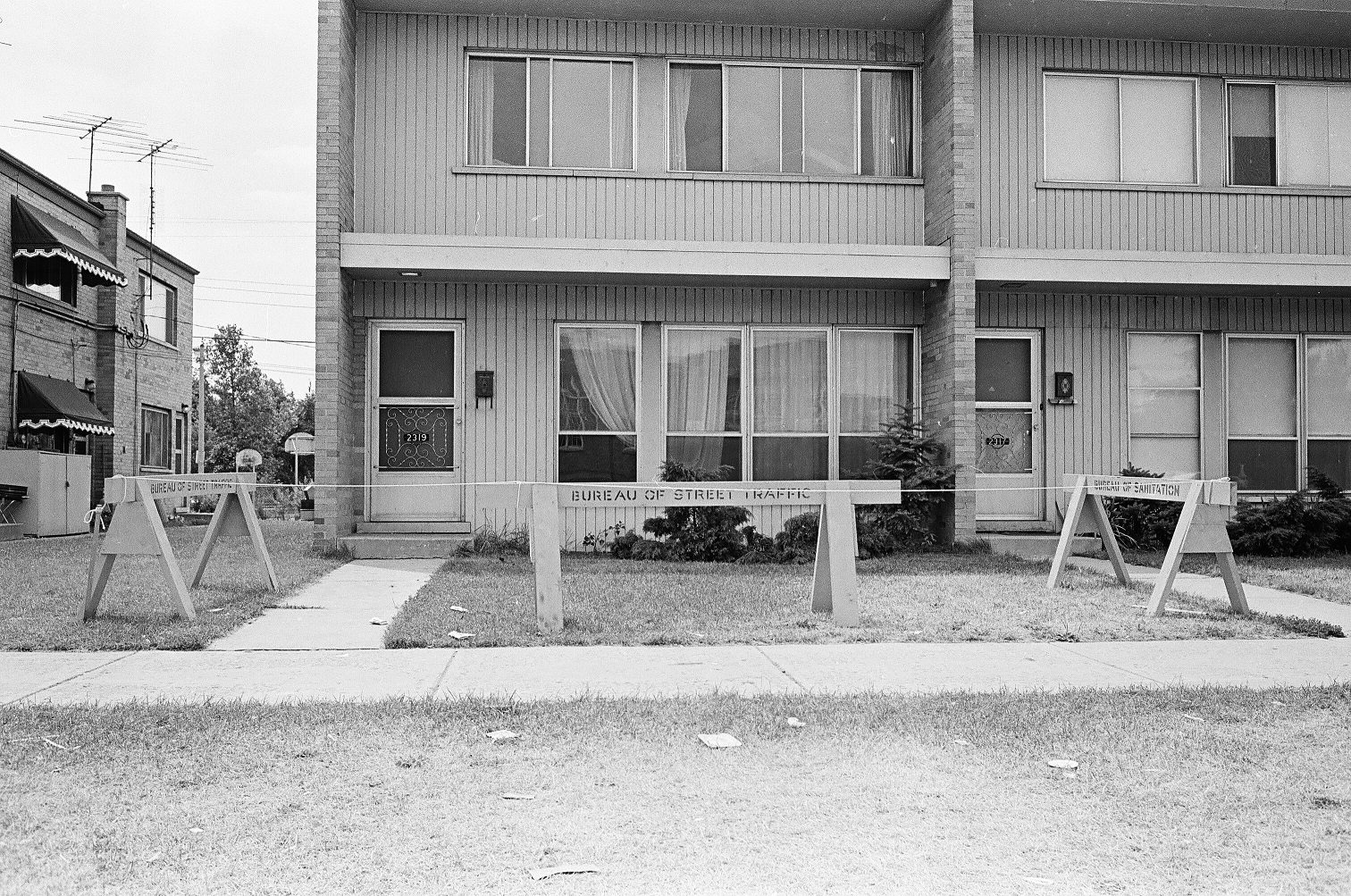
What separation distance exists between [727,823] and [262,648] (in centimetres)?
437

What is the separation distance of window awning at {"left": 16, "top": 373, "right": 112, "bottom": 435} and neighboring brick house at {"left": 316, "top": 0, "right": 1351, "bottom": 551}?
9.34 m

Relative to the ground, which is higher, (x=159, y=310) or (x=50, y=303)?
A: (x=159, y=310)

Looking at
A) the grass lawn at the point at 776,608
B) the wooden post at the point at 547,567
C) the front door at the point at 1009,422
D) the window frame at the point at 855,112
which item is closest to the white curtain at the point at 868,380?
the front door at the point at 1009,422

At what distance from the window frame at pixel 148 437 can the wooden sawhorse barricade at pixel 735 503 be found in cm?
2179

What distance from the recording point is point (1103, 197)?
49.6ft

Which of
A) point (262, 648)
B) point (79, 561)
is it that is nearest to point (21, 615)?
point (262, 648)

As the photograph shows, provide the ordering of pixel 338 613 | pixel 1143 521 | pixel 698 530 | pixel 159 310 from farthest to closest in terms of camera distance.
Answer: pixel 159 310 < pixel 1143 521 < pixel 698 530 < pixel 338 613

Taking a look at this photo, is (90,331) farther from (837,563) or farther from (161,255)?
(837,563)

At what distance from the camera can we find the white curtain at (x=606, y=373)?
14719mm

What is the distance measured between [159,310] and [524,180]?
18.2m

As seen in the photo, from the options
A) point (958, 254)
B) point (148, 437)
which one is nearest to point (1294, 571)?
point (958, 254)

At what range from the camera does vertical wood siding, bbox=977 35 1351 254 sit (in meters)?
15.1

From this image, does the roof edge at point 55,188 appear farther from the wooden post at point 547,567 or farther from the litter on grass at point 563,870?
the litter on grass at point 563,870

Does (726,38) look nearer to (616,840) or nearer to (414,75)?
(414,75)
